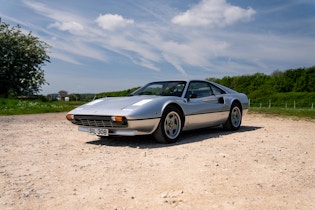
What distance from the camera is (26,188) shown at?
3164mm

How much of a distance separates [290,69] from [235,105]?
33.6m

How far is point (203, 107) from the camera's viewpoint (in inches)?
263

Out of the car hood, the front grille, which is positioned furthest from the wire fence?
the front grille

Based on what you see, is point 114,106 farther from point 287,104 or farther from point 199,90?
point 287,104

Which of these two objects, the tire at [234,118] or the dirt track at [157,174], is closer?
the dirt track at [157,174]

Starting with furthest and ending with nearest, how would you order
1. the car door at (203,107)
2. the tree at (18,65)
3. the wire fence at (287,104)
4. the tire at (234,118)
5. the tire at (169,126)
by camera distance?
the wire fence at (287,104), the tree at (18,65), the tire at (234,118), the car door at (203,107), the tire at (169,126)

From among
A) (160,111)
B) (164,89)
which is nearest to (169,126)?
(160,111)

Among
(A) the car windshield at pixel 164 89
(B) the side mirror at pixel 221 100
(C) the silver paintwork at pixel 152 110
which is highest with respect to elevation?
(A) the car windshield at pixel 164 89

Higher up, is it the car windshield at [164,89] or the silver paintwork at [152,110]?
the car windshield at [164,89]

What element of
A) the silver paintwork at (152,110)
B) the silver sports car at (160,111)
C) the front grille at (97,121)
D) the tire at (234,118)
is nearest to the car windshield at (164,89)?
the silver sports car at (160,111)

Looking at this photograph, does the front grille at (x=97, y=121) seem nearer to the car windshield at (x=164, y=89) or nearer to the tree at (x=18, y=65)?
the car windshield at (x=164, y=89)

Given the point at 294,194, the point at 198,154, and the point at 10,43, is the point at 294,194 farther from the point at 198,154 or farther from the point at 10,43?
the point at 10,43

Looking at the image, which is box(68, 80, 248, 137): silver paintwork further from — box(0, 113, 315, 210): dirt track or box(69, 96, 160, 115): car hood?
box(0, 113, 315, 210): dirt track

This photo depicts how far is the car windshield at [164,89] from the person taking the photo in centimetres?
646
